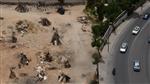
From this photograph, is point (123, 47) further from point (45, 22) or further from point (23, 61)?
point (45, 22)

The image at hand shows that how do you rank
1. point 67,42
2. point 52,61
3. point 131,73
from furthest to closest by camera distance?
point 67,42 → point 52,61 → point 131,73

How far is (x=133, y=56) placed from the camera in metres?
106

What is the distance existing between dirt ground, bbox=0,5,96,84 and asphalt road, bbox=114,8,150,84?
5.91 metres

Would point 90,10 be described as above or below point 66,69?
above

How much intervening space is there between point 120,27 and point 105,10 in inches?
215

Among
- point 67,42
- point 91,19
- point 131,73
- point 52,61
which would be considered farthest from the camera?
point 91,19

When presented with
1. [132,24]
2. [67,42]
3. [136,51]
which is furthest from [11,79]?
[132,24]

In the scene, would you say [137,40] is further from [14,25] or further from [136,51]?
[14,25]

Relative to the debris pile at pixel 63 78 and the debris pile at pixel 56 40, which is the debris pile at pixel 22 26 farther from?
the debris pile at pixel 63 78

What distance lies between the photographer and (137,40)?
113 m

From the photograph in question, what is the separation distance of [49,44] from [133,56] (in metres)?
19.5

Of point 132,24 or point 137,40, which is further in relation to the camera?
point 132,24

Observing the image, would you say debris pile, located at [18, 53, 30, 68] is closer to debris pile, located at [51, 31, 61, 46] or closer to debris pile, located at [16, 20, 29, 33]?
debris pile, located at [51, 31, 61, 46]

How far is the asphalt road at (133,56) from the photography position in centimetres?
9838
